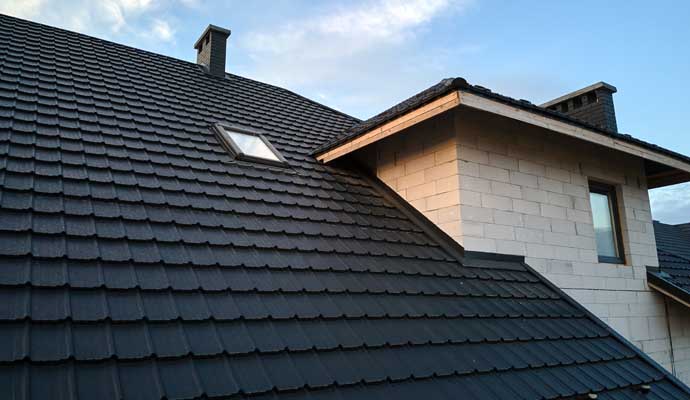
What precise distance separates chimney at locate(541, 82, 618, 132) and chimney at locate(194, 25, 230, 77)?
677cm

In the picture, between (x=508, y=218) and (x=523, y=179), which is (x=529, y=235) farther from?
(x=523, y=179)

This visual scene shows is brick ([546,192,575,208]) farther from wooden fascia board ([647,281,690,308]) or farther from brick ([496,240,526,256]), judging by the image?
wooden fascia board ([647,281,690,308])

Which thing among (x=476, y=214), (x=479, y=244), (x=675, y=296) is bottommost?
(x=675, y=296)

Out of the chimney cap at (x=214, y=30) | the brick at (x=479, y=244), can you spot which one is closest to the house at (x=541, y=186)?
the brick at (x=479, y=244)

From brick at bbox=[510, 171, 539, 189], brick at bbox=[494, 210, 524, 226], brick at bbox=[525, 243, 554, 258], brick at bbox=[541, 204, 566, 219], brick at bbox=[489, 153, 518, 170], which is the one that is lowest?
brick at bbox=[525, 243, 554, 258]

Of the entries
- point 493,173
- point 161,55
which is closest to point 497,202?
point 493,173

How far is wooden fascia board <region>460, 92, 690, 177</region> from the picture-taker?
4.54m

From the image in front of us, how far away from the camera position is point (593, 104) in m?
8.18

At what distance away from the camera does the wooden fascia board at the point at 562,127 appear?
14.9ft

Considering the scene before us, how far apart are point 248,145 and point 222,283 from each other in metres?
2.88

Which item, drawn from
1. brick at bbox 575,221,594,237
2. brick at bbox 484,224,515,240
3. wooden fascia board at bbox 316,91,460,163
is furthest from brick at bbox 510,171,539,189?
wooden fascia board at bbox 316,91,460,163

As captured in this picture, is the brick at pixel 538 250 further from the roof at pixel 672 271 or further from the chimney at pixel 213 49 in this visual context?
the chimney at pixel 213 49

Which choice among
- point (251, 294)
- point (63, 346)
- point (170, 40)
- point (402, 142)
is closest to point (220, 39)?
point (170, 40)

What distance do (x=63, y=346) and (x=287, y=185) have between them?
121 inches
